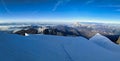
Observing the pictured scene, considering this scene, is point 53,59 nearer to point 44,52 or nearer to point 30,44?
point 44,52

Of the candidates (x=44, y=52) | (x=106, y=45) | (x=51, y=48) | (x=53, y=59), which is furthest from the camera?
(x=106, y=45)

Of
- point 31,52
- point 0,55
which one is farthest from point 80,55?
point 0,55

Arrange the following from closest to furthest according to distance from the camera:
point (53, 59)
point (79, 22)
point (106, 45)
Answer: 1. point (53, 59)
2. point (106, 45)
3. point (79, 22)

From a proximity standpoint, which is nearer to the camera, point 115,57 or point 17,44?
point 17,44

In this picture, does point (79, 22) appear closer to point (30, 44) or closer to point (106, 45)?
point (106, 45)

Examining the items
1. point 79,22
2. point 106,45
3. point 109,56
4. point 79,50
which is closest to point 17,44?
point 79,50

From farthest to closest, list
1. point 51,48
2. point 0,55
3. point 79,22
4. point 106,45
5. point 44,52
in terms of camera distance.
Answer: point 79,22 → point 106,45 → point 51,48 → point 44,52 → point 0,55

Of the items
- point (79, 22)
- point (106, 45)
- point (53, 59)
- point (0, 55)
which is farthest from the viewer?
point (79, 22)

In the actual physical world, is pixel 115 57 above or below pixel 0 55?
below

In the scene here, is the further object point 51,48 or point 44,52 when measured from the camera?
point 51,48
